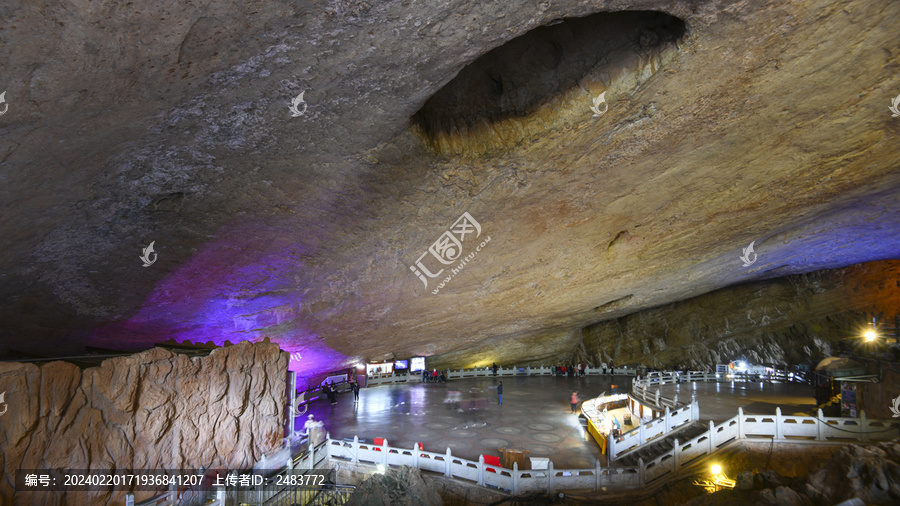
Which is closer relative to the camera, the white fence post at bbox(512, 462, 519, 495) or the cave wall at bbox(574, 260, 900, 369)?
the white fence post at bbox(512, 462, 519, 495)

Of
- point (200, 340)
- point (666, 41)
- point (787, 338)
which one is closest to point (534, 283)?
point (666, 41)

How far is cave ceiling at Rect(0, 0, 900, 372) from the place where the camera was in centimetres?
563

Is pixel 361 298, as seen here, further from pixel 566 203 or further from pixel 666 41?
pixel 666 41

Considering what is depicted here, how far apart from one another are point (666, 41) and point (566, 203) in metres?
4.93

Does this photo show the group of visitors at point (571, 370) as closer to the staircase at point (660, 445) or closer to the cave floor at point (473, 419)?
the cave floor at point (473, 419)

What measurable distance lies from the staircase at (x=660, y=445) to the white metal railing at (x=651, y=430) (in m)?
0.09

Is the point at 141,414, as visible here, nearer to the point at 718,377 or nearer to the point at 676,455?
the point at 676,455

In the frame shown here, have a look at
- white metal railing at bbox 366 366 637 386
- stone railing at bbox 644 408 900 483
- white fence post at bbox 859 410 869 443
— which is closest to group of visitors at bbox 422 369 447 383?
white metal railing at bbox 366 366 637 386

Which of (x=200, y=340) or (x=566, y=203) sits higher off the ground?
(x=566, y=203)

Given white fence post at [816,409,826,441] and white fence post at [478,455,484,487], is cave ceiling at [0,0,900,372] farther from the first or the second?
white fence post at [816,409,826,441]

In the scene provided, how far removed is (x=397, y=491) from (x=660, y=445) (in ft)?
28.3

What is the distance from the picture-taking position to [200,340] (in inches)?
607

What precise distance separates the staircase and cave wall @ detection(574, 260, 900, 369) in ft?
44.0

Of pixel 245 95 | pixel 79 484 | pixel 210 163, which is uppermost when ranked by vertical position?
pixel 245 95
